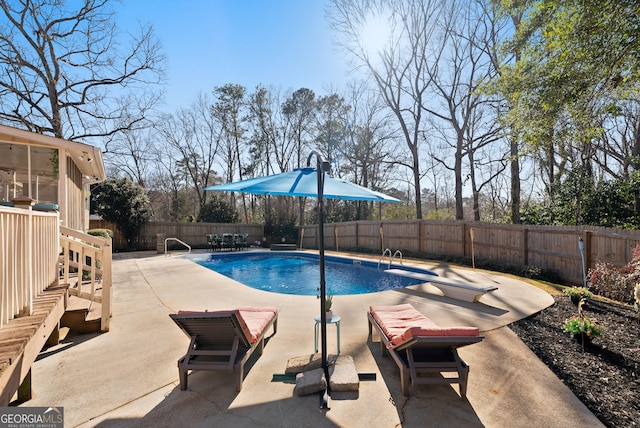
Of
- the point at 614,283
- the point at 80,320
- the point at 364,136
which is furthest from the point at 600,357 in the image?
the point at 364,136

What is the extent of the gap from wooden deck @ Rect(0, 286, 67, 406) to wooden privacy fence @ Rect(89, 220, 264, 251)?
12.9 m

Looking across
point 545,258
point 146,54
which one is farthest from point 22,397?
point 146,54

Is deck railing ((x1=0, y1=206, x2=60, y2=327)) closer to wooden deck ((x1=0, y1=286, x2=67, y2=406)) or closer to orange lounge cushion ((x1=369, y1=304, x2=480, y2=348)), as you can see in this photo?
wooden deck ((x1=0, y1=286, x2=67, y2=406))

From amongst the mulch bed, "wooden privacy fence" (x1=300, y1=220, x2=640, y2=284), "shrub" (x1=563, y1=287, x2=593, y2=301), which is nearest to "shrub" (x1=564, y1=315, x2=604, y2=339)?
the mulch bed

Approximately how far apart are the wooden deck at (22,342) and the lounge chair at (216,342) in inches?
35.2

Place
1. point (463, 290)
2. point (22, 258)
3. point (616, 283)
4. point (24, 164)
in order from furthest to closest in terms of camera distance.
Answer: point (24, 164) → point (463, 290) → point (616, 283) → point (22, 258)

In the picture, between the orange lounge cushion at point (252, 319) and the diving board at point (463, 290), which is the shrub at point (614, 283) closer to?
the diving board at point (463, 290)

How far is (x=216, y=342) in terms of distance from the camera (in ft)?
8.80

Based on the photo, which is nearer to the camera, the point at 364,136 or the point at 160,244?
the point at 160,244

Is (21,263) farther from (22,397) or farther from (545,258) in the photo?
(545,258)

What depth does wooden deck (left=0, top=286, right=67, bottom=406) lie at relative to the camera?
1639mm

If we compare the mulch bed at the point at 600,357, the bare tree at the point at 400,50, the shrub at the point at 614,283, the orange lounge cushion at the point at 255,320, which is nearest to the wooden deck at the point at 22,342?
the orange lounge cushion at the point at 255,320

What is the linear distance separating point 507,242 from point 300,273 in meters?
6.99

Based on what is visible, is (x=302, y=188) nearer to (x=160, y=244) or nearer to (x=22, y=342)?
(x=22, y=342)
